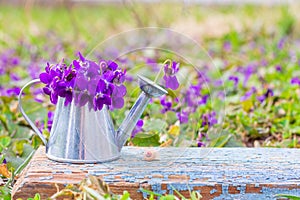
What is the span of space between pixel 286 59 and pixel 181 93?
9.36 ft

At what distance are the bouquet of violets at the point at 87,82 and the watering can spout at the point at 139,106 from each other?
6 cm

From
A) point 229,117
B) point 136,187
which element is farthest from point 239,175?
point 229,117

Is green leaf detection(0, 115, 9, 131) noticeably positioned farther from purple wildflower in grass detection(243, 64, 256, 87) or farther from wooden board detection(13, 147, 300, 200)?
purple wildflower in grass detection(243, 64, 256, 87)

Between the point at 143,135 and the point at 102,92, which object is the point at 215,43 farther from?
the point at 102,92

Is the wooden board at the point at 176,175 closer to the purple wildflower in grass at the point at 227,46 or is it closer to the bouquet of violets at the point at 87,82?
the bouquet of violets at the point at 87,82

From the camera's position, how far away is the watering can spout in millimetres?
1664

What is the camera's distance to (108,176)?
1541 mm

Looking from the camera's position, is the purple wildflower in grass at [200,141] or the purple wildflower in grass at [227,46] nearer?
the purple wildflower in grass at [200,141]

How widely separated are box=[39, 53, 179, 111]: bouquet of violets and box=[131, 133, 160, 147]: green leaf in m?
0.29

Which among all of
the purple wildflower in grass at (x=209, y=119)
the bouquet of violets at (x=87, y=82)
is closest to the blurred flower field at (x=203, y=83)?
the purple wildflower in grass at (x=209, y=119)

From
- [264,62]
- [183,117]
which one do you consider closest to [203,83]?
[264,62]

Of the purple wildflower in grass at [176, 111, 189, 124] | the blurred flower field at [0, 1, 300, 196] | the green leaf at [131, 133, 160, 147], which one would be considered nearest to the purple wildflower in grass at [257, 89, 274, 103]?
the blurred flower field at [0, 1, 300, 196]

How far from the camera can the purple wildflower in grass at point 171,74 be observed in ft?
5.74

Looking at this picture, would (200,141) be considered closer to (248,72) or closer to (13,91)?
(13,91)
